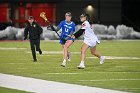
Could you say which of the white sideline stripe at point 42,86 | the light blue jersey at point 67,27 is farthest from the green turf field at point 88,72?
the light blue jersey at point 67,27

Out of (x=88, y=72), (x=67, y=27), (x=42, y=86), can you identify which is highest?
(x=67, y=27)

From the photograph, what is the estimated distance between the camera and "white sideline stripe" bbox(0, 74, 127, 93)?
1250cm

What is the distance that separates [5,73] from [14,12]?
114 ft

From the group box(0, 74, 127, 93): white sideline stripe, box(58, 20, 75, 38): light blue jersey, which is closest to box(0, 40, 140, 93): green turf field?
box(0, 74, 127, 93): white sideline stripe

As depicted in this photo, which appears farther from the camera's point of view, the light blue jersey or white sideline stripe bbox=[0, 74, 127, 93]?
the light blue jersey

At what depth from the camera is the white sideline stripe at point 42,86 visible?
12500mm

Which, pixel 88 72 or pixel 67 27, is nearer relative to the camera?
pixel 88 72

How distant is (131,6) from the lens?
2256 inches

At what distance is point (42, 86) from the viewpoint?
13.2 m

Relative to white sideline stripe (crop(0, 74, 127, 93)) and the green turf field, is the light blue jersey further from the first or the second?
white sideline stripe (crop(0, 74, 127, 93))

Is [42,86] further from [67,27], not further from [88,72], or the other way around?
[67,27]

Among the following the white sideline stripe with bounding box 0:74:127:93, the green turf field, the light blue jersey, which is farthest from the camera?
the light blue jersey

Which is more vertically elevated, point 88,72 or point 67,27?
point 67,27

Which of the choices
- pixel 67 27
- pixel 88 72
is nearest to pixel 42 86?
pixel 88 72
